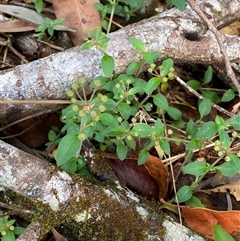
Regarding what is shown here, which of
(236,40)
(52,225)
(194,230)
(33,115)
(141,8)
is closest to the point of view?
(52,225)

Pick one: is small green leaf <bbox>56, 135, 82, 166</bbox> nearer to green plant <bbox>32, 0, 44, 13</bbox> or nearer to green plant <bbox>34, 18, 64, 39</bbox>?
green plant <bbox>34, 18, 64, 39</bbox>

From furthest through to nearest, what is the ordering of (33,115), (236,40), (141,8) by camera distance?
(141,8), (236,40), (33,115)

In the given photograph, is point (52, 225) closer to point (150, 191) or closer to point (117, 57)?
point (150, 191)

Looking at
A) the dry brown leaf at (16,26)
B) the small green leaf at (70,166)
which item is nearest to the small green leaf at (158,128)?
the small green leaf at (70,166)

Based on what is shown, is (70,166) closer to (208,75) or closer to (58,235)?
(58,235)

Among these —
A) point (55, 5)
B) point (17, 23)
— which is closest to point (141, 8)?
point (55, 5)

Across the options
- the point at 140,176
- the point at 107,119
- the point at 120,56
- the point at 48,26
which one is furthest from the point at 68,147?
the point at 48,26

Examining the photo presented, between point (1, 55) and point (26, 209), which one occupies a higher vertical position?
point (1, 55)

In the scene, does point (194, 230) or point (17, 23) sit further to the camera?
point (17, 23)
